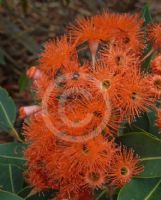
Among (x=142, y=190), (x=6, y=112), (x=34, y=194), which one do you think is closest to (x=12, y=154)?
(x=34, y=194)

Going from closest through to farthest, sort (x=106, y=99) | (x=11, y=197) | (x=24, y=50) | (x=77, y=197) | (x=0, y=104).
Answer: (x=106, y=99) < (x=77, y=197) < (x=11, y=197) < (x=0, y=104) < (x=24, y=50)

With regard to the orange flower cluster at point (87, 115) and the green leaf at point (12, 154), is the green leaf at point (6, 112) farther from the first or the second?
the orange flower cluster at point (87, 115)

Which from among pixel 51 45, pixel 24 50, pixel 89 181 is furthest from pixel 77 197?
pixel 24 50

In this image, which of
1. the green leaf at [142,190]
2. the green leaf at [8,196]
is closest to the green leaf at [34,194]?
the green leaf at [8,196]

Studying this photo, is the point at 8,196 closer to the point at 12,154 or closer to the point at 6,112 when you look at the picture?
the point at 12,154

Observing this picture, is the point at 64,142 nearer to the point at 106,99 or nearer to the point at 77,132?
the point at 77,132

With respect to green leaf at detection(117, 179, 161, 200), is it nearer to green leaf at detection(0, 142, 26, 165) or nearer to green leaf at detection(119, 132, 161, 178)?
green leaf at detection(119, 132, 161, 178)
